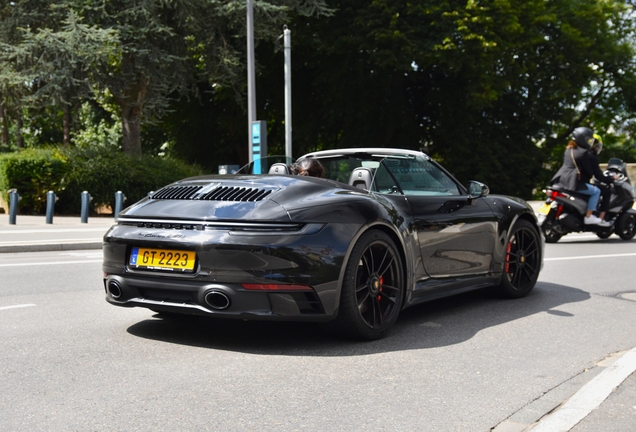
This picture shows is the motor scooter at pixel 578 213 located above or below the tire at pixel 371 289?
below

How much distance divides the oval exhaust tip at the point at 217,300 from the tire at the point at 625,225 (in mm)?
11532

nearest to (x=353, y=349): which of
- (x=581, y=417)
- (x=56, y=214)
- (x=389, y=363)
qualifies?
(x=389, y=363)

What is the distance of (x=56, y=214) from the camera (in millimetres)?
21781

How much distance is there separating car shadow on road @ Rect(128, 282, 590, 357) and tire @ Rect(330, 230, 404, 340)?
121 mm

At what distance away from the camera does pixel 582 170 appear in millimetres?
13828

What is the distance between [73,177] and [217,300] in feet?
57.0

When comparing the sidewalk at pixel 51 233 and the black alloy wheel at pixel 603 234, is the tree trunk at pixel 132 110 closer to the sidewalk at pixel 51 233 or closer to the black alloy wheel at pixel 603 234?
the sidewalk at pixel 51 233

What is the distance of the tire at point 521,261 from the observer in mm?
7633

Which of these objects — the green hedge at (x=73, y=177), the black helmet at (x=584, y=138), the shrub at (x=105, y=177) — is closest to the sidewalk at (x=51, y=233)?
the green hedge at (x=73, y=177)

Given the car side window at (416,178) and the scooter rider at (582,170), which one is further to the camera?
the scooter rider at (582,170)

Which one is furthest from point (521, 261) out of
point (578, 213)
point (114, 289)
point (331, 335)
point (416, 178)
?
point (578, 213)

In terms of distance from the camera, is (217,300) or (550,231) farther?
(550,231)

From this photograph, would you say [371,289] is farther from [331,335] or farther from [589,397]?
[589,397]

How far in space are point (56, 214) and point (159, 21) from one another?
616 centimetres
